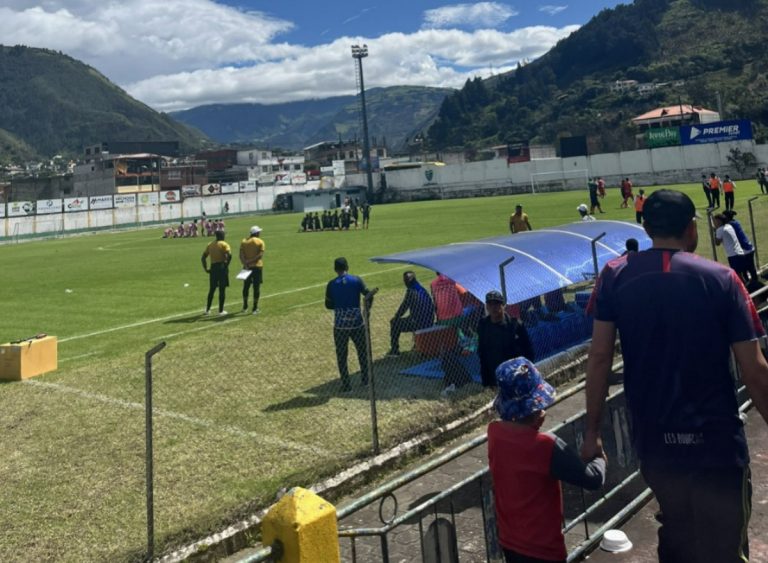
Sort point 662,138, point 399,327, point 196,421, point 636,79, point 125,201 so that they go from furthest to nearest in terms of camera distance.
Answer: point 636,79
point 125,201
point 662,138
point 399,327
point 196,421

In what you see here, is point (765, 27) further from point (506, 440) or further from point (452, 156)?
point (506, 440)

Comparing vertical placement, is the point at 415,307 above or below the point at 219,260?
below

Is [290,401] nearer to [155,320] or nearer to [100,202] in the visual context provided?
[155,320]

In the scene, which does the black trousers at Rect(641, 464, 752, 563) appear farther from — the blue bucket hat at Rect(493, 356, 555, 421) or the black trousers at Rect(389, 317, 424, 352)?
the black trousers at Rect(389, 317, 424, 352)

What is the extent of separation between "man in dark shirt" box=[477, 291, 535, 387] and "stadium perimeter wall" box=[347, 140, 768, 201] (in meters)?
52.1

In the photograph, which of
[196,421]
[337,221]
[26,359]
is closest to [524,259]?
[196,421]

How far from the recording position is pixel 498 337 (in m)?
7.12

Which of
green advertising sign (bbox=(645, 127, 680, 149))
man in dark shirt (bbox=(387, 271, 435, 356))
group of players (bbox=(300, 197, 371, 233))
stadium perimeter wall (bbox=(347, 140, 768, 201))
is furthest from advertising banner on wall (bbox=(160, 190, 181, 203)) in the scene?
man in dark shirt (bbox=(387, 271, 435, 356))

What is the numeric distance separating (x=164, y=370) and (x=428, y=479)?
19.7 ft

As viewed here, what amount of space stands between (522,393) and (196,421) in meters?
5.97

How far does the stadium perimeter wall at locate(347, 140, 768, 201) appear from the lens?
177ft

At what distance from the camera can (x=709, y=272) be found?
9.48 ft

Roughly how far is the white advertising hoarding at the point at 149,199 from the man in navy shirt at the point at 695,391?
72.5 m

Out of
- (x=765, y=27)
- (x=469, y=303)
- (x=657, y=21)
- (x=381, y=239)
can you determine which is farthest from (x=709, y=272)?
(x=657, y=21)
